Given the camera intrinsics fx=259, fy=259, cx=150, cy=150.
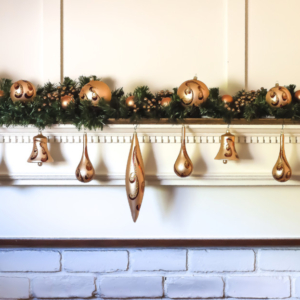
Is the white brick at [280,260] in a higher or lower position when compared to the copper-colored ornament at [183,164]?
lower

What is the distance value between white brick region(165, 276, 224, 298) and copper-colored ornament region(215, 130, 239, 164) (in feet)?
1.34

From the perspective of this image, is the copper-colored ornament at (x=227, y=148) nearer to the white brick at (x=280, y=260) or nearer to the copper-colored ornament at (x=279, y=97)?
the copper-colored ornament at (x=279, y=97)

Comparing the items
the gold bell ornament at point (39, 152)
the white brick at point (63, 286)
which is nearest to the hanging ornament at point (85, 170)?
the gold bell ornament at point (39, 152)

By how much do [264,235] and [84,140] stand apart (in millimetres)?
635

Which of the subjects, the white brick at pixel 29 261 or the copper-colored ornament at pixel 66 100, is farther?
the white brick at pixel 29 261

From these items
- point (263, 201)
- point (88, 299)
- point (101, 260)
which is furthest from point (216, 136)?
point (88, 299)

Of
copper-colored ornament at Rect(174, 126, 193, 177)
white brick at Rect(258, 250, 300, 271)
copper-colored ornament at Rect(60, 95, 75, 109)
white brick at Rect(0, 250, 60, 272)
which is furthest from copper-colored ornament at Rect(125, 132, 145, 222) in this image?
white brick at Rect(258, 250, 300, 271)

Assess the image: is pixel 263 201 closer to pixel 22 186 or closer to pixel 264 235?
pixel 264 235

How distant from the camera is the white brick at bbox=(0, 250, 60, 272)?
842mm

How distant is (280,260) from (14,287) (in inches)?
34.2

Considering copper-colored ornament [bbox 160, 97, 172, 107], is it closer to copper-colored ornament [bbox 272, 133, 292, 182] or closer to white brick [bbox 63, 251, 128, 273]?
copper-colored ornament [bbox 272, 133, 292, 182]

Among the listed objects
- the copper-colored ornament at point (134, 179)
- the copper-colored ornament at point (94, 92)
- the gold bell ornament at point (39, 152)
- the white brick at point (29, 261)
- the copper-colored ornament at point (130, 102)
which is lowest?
the white brick at point (29, 261)

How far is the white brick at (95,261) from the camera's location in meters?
0.85

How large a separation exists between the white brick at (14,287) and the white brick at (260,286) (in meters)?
0.66
